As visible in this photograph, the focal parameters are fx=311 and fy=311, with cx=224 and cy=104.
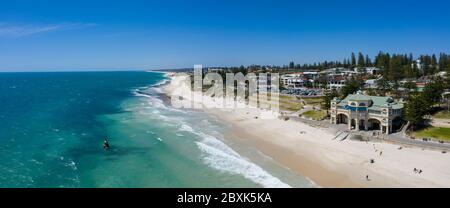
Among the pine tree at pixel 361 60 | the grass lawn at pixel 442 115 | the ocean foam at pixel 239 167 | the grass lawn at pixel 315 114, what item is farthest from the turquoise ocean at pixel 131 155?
the pine tree at pixel 361 60

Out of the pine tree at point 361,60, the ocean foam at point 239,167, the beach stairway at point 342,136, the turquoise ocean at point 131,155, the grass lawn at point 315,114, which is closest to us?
the ocean foam at point 239,167

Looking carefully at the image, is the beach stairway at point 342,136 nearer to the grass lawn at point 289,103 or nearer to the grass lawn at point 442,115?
the grass lawn at point 442,115

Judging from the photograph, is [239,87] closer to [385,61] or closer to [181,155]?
[385,61]

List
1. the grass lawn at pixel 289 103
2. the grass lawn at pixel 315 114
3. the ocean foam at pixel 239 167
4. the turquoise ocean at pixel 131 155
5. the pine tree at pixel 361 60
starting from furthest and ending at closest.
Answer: the pine tree at pixel 361 60 → the grass lawn at pixel 289 103 → the grass lawn at pixel 315 114 → the turquoise ocean at pixel 131 155 → the ocean foam at pixel 239 167

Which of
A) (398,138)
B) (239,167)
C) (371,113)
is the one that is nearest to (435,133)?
(398,138)

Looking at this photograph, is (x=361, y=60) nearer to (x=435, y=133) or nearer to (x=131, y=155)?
(x=435, y=133)

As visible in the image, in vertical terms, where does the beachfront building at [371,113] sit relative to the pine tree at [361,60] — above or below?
below

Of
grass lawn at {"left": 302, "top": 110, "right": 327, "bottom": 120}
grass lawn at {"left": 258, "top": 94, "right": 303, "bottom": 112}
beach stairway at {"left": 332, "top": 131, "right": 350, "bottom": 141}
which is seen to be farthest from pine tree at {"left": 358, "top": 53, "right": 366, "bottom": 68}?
beach stairway at {"left": 332, "top": 131, "right": 350, "bottom": 141}
